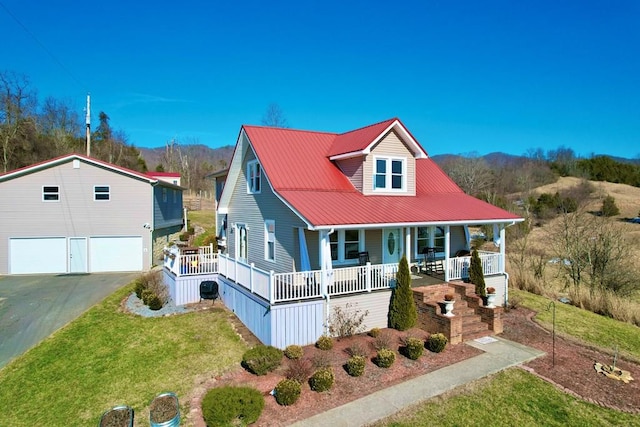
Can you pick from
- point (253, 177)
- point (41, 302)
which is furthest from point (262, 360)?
point (41, 302)

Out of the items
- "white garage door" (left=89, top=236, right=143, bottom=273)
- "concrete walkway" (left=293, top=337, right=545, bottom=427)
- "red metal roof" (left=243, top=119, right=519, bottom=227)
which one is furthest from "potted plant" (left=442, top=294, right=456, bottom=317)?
"white garage door" (left=89, top=236, right=143, bottom=273)

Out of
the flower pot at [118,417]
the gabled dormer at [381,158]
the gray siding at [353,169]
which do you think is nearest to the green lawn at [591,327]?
the gabled dormer at [381,158]

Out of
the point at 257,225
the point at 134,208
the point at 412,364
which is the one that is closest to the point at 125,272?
the point at 134,208

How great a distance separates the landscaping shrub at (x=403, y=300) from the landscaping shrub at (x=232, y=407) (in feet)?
19.3

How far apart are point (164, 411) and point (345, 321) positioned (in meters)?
5.68

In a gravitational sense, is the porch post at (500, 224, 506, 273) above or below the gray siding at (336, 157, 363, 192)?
below

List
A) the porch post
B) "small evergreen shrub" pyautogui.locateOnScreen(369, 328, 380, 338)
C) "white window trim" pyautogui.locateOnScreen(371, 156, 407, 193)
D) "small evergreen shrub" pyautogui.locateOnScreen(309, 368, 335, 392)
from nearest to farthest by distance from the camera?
"small evergreen shrub" pyautogui.locateOnScreen(309, 368, 335, 392)
"small evergreen shrub" pyautogui.locateOnScreen(369, 328, 380, 338)
the porch post
"white window trim" pyautogui.locateOnScreen(371, 156, 407, 193)

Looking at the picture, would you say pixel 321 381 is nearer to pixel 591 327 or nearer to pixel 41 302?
pixel 591 327

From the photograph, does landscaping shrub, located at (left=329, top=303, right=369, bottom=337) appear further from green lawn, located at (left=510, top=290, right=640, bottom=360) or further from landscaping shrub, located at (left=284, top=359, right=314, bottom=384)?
green lawn, located at (left=510, top=290, right=640, bottom=360)

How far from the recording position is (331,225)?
1139 centimetres

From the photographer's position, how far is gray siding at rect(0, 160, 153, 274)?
2231cm

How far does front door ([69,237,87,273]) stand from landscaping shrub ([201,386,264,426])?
19593 mm

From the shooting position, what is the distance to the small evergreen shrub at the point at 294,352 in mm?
10281

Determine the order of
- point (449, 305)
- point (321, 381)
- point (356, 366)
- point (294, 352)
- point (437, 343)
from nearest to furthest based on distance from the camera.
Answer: point (321, 381)
point (356, 366)
point (294, 352)
point (437, 343)
point (449, 305)
